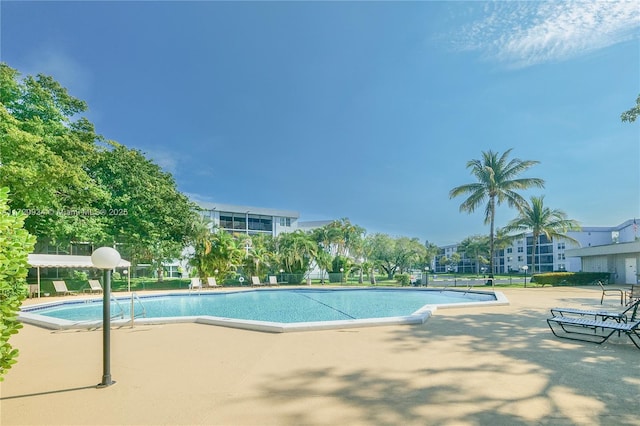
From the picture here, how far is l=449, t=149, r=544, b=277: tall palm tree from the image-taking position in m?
25.6

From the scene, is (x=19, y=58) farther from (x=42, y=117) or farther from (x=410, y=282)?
(x=410, y=282)

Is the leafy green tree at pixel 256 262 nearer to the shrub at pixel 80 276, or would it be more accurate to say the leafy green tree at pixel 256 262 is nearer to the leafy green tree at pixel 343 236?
the shrub at pixel 80 276

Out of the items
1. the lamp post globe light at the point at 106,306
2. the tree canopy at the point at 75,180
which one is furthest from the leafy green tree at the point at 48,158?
the lamp post globe light at the point at 106,306

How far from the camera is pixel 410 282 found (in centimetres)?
2839

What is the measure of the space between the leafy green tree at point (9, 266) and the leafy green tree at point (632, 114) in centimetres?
1631

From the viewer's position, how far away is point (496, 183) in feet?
84.4

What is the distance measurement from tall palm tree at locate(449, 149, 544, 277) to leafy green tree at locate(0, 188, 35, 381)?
27150 millimetres

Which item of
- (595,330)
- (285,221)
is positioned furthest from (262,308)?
(285,221)

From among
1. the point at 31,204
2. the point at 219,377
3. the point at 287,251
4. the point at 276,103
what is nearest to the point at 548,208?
the point at 287,251

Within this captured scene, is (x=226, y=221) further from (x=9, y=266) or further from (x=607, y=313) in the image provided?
(x=9, y=266)

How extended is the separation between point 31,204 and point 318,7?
702 inches

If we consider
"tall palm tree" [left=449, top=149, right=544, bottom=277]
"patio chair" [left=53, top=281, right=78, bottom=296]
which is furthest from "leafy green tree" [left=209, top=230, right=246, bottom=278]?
"tall palm tree" [left=449, top=149, right=544, bottom=277]

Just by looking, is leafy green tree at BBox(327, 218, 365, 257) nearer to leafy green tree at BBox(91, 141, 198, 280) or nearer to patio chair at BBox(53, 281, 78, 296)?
leafy green tree at BBox(91, 141, 198, 280)

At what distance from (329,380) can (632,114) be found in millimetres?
14104
